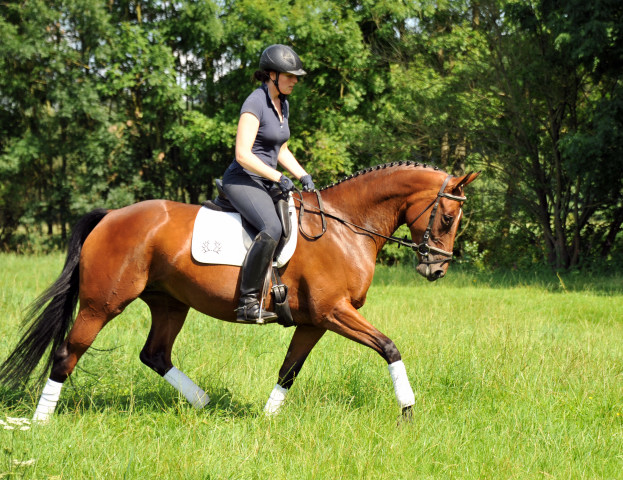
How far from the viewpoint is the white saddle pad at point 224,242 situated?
15.5ft

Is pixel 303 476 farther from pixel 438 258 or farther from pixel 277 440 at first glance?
pixel 438 258

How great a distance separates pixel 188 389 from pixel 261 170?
1958 mm

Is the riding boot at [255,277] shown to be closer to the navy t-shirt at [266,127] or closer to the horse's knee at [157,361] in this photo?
the navy t-shirt at [266,127]

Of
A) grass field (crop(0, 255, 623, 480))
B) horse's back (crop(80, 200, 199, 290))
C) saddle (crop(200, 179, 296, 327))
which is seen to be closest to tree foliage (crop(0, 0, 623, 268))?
grass field (crop(0, 255, 623, 480))

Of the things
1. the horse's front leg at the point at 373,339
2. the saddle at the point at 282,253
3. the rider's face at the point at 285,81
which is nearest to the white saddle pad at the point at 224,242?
the saddle at the point at 282,253

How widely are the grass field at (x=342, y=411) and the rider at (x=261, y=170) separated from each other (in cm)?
101

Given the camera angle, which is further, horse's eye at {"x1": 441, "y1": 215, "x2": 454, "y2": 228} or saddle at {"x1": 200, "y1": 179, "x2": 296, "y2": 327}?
horse's eye at {"x1": 441, "y1": 215, "x2": 454, "y2": 228}

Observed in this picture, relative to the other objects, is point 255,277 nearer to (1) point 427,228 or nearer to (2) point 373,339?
(2) point 373,339

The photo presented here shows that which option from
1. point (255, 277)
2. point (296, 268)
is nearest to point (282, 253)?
point (296, 268)

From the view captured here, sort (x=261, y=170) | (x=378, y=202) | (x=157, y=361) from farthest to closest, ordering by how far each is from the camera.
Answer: (x=157, y=361)
(x=378, y=202)
(x=261, y=170)

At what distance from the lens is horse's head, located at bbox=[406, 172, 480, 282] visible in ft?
Answer: 15.8

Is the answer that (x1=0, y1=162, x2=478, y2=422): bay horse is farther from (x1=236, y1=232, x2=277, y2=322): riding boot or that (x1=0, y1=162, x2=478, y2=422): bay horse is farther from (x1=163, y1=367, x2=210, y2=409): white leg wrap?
(x1=236, y1=232, x2=277, y2=322): riding boot

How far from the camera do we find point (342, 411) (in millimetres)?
4832

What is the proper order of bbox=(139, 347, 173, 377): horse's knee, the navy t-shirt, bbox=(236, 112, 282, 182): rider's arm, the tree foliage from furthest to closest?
1. the tree foliage
2. bbox=(139, 347, 173, 377): horse's knee
3. the navy t-shirt
4. bbox=(236, 112, 282, 182): rider's arm
